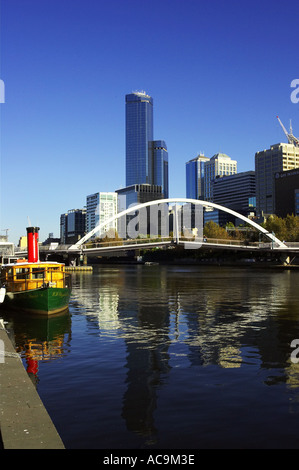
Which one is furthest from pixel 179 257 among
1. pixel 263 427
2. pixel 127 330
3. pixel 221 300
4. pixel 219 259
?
pixel 263 427

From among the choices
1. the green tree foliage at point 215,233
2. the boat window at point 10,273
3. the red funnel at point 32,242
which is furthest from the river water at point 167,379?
the green tree foliage at point 215,233

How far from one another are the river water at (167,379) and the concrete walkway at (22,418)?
43.4 inches

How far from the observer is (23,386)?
10.5 m

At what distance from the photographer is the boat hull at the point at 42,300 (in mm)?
28531

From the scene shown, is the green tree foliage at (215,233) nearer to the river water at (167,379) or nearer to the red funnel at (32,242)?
the red funnel at (32,242)

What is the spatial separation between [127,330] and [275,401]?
12.7 m

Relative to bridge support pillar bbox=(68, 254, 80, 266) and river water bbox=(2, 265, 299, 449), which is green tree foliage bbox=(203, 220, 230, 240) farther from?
river water bbox=(2, 265, 299, 449)

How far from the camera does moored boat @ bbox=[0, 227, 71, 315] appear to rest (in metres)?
28.7

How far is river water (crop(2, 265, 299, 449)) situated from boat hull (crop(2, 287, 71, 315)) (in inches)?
44.4

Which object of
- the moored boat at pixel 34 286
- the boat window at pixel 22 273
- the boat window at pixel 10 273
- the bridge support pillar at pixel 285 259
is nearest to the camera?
the moored boat at pixel 34 286

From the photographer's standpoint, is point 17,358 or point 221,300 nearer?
point 17,358

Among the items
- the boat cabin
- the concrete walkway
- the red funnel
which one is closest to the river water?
the concrete walkway

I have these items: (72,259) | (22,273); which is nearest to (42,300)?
(22,273)

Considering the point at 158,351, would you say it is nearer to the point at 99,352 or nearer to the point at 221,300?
the point at 99,352
